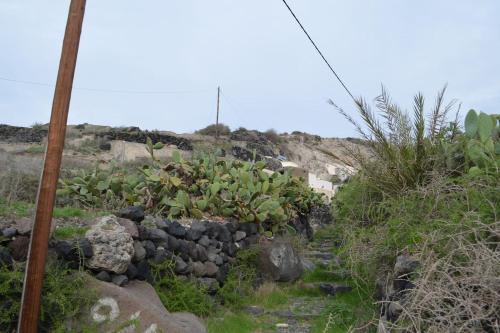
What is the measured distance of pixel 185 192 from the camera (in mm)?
7227

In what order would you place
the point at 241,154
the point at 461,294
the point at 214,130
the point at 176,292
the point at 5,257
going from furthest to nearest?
the point at 214,130, the point at 241,154, the point at 176,292, the point at 5,257, the point at 461,294

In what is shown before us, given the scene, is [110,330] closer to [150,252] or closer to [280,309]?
[150,252]

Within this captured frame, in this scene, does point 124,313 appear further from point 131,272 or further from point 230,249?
point 230,249

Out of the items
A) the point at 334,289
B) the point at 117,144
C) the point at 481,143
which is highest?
the point at 117,144

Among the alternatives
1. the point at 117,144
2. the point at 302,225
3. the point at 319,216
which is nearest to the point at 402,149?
the point at 302,225

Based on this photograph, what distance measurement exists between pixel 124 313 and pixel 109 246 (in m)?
0.70

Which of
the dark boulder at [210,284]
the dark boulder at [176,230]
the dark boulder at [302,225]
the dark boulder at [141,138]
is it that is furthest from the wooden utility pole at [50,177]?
the dark boulder at [141,138]

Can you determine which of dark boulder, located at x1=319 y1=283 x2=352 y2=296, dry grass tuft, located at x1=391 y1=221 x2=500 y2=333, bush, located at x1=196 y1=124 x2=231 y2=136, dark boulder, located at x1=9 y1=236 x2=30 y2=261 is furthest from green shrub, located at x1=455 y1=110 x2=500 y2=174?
bush, located at x1=196 y1=124 x2=231 y2=136

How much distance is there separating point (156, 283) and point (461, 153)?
3.39 m

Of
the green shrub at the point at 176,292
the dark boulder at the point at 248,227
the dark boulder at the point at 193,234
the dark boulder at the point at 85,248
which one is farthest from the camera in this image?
the dark boulder at the point at 248,227

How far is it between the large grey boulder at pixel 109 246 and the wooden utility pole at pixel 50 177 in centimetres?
97

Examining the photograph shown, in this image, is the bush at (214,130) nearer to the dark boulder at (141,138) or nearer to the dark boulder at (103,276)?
the dark boulder at (141,138)

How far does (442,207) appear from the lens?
159 inches

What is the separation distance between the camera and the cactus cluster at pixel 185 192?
7.05 meters
